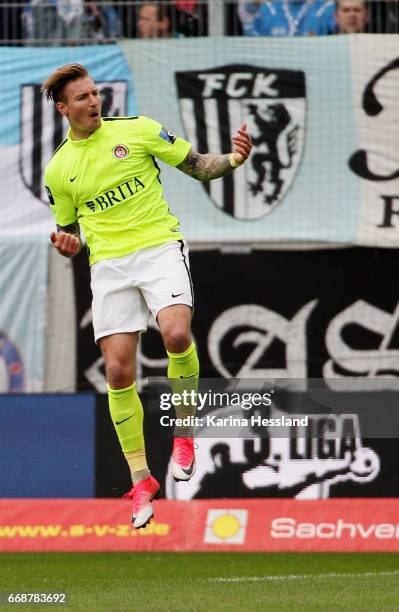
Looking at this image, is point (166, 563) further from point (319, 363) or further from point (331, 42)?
point (331, 42)

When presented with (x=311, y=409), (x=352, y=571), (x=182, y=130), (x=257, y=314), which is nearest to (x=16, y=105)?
(x=182, y=130)

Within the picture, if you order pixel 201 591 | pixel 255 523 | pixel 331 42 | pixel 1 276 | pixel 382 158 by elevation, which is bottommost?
pixel 255 523

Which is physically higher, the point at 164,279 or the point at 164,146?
the point at 164,146

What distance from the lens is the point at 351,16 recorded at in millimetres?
13484

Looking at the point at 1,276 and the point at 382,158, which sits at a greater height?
the point at 382,158

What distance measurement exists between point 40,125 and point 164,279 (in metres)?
5.54

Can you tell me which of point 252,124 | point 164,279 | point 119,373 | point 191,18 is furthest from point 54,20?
point 119,373

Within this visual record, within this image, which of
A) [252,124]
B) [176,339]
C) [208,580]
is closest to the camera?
[176,339]

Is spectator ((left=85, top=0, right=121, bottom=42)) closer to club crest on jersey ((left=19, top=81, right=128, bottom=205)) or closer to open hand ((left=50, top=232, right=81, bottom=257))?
club crest on jersey ((left=19, top=81, right=128, bottom=205))

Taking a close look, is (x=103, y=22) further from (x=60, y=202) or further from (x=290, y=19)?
(x=60, y=202)

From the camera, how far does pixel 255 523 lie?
38.4 ft

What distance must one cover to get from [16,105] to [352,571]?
19.1ft

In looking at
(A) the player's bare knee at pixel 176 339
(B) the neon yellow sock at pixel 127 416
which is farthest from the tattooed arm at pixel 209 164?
(B) the neon yellow sock at pixel 127 416

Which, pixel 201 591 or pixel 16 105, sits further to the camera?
pixel 16 105
